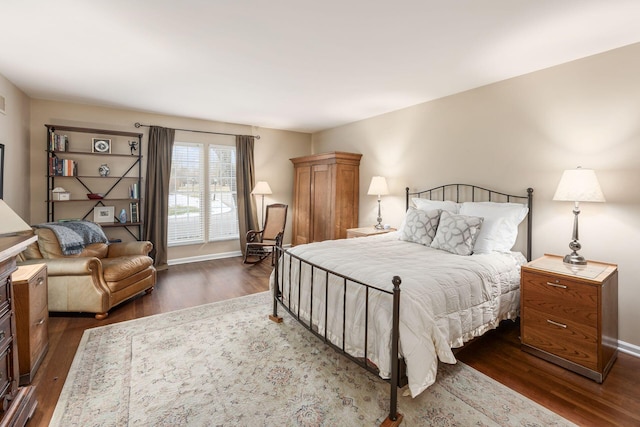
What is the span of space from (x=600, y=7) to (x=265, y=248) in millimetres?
5144

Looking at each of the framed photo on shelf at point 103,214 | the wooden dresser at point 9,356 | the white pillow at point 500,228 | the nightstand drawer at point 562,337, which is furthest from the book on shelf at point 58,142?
the nightstand drawer at point 562,337

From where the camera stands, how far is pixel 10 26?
230 centimetres

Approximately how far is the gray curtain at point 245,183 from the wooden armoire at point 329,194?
0.97 meters

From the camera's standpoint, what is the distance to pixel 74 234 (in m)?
3.43

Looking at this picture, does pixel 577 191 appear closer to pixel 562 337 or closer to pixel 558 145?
pixel 558 145

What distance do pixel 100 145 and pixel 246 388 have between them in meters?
4.37

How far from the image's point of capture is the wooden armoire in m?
5.09

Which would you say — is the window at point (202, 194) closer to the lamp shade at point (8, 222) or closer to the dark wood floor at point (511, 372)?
the dark wood floor at point (511, 372)

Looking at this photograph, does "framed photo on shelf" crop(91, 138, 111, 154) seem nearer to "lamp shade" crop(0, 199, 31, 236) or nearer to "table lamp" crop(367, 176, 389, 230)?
"lamp shade" crop(0, 199, 31, 236)

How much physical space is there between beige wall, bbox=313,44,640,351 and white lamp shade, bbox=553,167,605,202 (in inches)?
14.7

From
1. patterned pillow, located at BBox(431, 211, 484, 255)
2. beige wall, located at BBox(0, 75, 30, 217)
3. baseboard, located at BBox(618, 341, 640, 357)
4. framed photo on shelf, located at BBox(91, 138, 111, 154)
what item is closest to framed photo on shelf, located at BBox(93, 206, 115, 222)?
beige wall, located at BBox(0, 75, 30, 217)

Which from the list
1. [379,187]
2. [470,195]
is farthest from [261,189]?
[470,195]

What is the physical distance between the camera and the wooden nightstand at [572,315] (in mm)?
2133

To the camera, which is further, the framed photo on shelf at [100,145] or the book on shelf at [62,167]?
the framed photo on shelf at [100,145]
